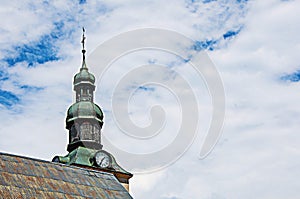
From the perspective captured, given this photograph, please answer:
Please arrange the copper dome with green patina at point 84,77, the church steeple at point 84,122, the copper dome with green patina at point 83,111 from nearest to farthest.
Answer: the church steeple at point 84,122
the copper dome with green patina at point 83,111
the copper dome with green patina at point 84,77

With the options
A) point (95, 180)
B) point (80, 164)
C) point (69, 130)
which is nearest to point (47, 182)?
point (95, 180)

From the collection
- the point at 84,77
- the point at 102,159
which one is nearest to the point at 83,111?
the point at 84,77

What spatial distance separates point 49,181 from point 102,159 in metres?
19.3

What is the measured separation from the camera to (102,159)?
1738 inches

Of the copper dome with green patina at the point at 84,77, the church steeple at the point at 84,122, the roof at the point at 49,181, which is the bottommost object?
the roof at the point at 49,181

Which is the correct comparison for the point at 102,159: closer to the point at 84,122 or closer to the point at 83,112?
the point at 84,122

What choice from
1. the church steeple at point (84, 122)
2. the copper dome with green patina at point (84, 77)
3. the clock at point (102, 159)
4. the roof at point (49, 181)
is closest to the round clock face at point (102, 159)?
the clock at point (102, 159)

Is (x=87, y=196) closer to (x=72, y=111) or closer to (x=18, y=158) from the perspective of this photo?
(x=18, y=158)

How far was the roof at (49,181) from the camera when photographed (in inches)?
911

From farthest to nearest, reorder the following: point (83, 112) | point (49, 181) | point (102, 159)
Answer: point (83, 112) < point (102, 159) < point (49, 181)

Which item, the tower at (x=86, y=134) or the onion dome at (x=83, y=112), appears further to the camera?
the onion dome at (x=83, y=112)

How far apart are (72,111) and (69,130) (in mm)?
1699

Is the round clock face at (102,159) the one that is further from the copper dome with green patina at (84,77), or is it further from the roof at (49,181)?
the roof at (49,181)

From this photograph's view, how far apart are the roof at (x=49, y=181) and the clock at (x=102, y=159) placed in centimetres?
1501
